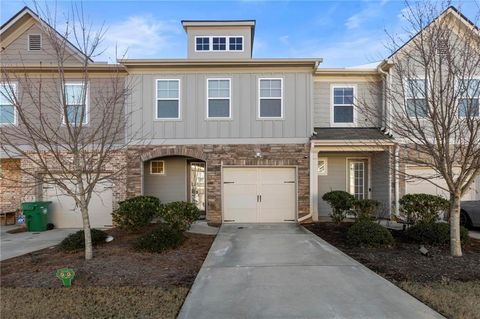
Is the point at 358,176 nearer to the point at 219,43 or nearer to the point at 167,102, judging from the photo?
the point at 167,102

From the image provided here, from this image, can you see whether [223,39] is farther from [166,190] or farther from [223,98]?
[166,190]

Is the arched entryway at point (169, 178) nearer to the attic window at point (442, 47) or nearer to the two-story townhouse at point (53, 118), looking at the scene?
the two-story townhouse at point (53, 118)

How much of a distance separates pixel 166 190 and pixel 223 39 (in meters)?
7.62

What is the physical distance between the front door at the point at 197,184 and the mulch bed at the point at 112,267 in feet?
18.0

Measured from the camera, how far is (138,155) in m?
12.9

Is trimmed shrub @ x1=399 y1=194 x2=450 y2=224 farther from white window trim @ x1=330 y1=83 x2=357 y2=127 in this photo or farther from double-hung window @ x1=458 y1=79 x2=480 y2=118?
white window trim @ x1=330 y1=83 x2=357 y2=127

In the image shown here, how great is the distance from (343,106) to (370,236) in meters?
6.86

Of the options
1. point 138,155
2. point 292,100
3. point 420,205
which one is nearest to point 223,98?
point 292,100

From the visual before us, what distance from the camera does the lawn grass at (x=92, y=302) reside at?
4641mm

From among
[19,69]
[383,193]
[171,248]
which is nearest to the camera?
[171,248]

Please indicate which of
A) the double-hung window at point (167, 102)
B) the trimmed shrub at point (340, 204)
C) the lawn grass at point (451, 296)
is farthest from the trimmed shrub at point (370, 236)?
A: the double-hung window at point (167, 102)

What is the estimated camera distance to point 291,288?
5684 millimetres

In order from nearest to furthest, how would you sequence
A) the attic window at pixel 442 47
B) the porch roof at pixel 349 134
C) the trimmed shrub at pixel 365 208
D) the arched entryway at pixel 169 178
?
the attic window at pixel 442 47
the trimmed shrub at pixel 365 208
the porch roof at pixel 349 134
the arched entryway at pixel 169 178

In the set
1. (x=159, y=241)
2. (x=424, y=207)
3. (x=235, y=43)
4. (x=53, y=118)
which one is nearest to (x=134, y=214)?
(x=159, y=241)
